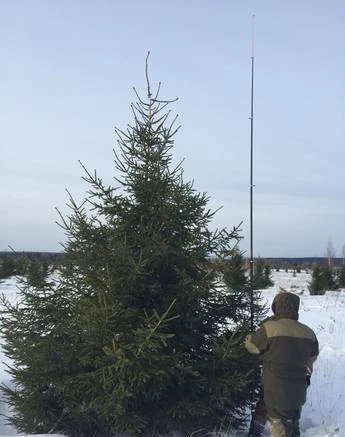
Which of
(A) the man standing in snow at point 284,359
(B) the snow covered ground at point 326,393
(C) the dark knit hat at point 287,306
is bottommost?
(B) the snow covered ground at point 326,393

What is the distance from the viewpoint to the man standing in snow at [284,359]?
17.9 feet

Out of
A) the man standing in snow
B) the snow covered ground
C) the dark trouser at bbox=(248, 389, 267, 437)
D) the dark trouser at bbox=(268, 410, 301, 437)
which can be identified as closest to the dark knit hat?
the man standing in snow

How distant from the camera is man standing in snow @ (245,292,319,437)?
5.46 metres

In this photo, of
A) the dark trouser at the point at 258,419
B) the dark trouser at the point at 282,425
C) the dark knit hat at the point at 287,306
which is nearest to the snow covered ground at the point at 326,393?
the dark trouser at the point at 258,419

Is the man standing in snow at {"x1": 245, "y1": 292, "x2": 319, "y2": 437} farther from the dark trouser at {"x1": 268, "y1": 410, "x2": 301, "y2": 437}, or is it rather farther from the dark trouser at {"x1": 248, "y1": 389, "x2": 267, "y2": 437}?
the dark trouser at {"x1": 248, "y1": 389, "x2": 267, "y2": 437}

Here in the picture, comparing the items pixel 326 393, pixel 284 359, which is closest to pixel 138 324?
pixel 284 359

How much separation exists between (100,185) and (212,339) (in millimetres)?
2118

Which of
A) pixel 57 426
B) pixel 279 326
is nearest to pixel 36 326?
pixel 57 426

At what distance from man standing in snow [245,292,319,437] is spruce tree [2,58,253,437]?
19.0 inches

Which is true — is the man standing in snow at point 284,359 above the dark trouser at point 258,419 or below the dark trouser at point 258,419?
above

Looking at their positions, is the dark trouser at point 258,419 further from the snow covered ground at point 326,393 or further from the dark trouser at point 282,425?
the dark trouser at point 282,425

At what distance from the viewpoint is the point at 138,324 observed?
5.91 m

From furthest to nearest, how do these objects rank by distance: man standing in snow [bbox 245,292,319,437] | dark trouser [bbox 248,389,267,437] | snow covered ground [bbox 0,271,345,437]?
snow covered ground [bbox 0,271,345,437] → dark trouser [bbox 248,389,267,437] → man standing in snow [bbox 245,292,319,437]

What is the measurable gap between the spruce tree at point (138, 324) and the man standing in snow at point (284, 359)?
1.58ft
